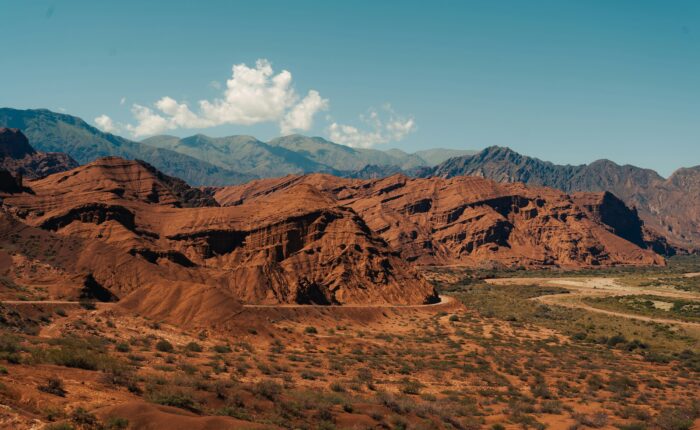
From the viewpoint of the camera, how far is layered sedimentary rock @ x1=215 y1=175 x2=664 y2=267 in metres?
162

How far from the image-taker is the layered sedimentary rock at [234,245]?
65188mm

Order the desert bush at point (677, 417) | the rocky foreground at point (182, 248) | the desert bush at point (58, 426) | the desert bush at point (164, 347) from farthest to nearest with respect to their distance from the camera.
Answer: the rocky foreground at point (182, 248) < the desert bush at point (164, 347) < the desert bush at point (677, 417) < the desert bush at point (58, 426)

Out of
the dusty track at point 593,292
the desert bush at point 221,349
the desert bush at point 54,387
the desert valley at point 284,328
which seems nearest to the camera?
the desert bush at point 54,387

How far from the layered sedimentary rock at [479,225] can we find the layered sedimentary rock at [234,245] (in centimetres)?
6739

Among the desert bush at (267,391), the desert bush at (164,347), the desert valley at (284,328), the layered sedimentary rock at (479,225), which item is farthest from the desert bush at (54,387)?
the layered sedimentary rock at (479,225)

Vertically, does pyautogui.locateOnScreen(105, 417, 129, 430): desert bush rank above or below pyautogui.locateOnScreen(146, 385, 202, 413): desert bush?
above

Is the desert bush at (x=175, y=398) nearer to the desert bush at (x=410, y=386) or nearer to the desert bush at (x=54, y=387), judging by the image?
the desert bush at (x=54, y=387)

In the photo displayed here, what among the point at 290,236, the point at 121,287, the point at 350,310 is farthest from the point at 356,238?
the point at 121,287

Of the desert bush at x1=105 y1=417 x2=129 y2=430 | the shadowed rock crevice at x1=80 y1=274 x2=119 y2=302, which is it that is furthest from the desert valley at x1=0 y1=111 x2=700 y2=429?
the shadowed rock crevice at x1=80 y1=274 x2=119 y2=302

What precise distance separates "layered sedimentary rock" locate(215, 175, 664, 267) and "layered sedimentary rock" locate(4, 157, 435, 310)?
67.4 meters

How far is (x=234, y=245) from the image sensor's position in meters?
82.4

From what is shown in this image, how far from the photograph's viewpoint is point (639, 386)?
1543 inches

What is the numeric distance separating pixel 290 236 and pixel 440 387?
49249 millimetres

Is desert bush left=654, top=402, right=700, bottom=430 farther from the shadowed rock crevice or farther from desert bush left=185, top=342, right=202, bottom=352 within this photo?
the shadowed rock crevice
